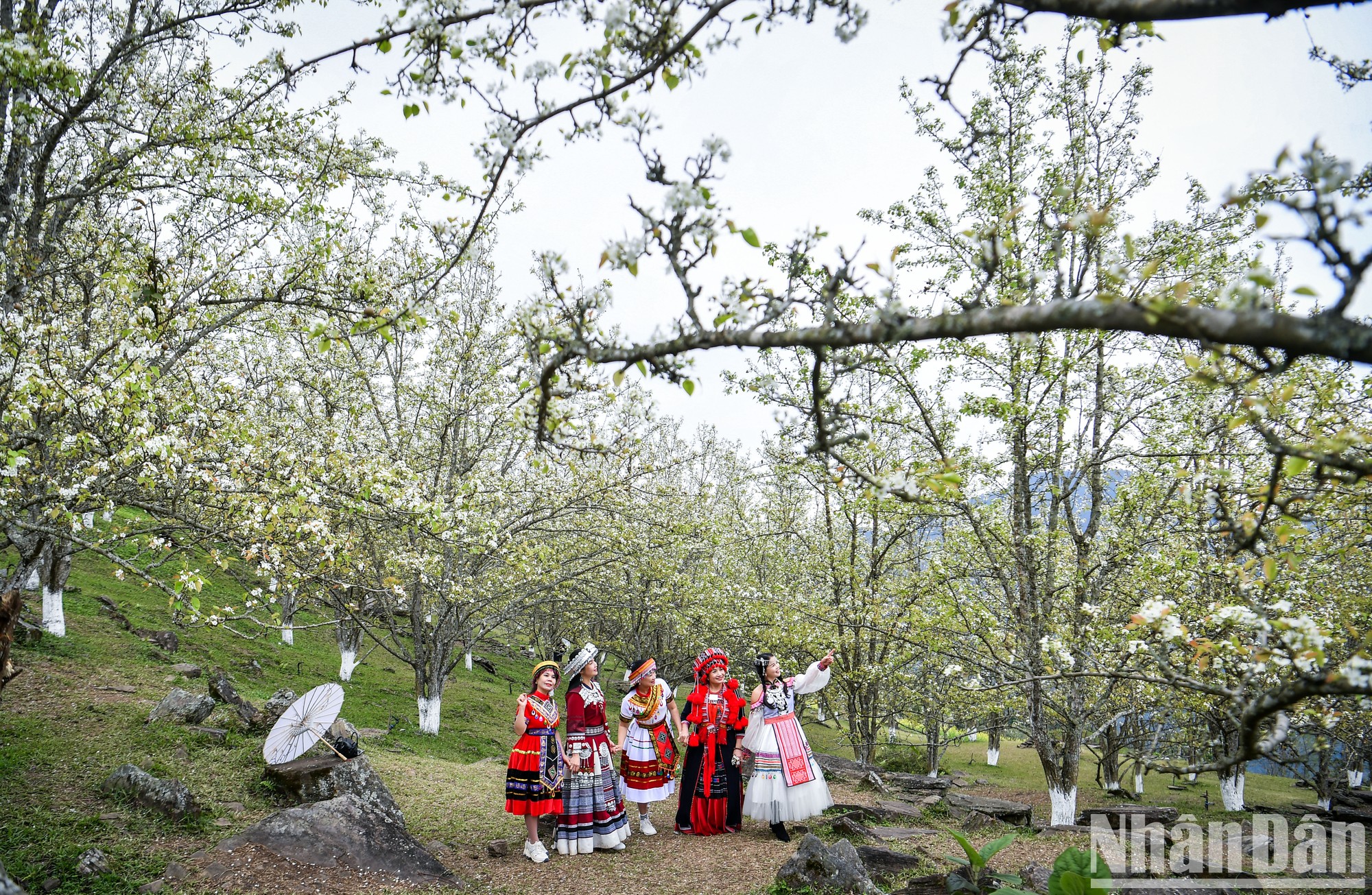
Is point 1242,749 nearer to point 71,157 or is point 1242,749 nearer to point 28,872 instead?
point 28,872

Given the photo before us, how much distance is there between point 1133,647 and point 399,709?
16.8 m

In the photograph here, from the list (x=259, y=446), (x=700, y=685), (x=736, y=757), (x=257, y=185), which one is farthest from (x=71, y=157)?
(x=736, y=757)

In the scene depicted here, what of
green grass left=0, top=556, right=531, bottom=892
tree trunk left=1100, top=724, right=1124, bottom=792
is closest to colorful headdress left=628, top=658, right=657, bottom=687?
green grass left=0, top=556, right=531, bottom=892

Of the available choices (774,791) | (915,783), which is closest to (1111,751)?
(915,783)

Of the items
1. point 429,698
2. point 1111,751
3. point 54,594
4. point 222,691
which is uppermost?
point 54,594

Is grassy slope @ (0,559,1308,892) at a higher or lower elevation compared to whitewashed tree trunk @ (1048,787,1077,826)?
higher

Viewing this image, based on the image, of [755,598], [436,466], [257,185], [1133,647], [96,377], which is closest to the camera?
[1133,647]

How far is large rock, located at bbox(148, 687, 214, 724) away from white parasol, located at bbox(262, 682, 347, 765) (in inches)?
102

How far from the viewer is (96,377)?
6602 mm

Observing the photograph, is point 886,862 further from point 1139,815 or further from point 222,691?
point 222,691

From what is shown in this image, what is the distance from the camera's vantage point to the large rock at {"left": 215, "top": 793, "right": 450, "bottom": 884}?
21.0ft

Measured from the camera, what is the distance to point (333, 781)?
7766 mm

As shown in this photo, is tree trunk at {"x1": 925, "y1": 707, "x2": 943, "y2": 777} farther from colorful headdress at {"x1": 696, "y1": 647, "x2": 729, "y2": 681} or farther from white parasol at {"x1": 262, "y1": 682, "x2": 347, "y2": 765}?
white parasol at {"x1": 262, "y1": 682, "x2": 347, "y2": 765}

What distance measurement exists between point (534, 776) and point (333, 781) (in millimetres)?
2256
